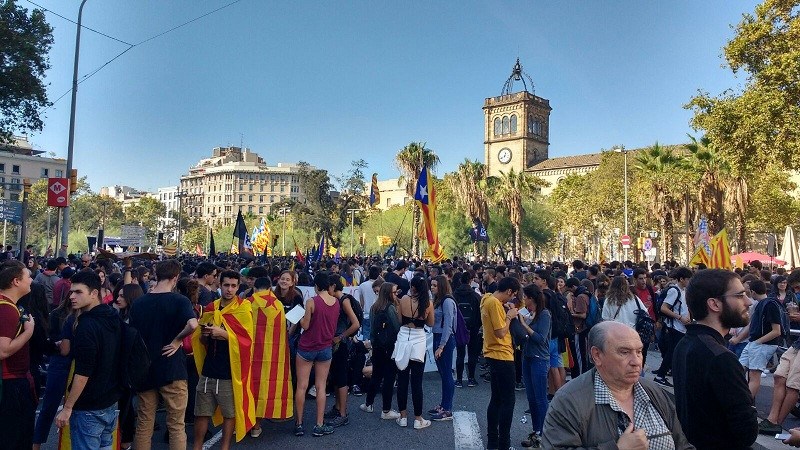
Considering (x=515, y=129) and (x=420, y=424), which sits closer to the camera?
(x=420, y=424)

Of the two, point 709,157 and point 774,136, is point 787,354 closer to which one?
point 774,136

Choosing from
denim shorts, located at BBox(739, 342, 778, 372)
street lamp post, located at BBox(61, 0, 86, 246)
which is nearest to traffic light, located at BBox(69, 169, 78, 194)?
street lamp post, located at BBox(61, 0, 86, 246)

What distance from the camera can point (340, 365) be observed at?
24.3ft

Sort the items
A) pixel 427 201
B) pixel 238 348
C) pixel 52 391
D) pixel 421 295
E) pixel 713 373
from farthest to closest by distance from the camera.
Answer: pixel 427 201 < pixel 421 295 < pixel 238 348 < pixel 52 391 < pixel 713 373

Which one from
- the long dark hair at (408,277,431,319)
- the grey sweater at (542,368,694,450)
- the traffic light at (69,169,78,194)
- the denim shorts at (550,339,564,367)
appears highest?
the traffic light at (69,169,78,194)

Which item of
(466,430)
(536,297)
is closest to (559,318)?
(536,297)

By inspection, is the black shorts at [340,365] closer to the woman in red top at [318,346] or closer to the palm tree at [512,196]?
the woman in red top at [318,346]

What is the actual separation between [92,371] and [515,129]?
10459 centimetres

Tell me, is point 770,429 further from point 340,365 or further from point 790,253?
point 790,253

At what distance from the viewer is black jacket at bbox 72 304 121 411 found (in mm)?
4234

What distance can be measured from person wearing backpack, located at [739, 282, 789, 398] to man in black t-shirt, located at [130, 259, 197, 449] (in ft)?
21.7

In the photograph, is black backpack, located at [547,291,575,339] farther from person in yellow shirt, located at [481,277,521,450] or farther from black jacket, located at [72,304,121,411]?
black jacket, located at [72,304,121,411]

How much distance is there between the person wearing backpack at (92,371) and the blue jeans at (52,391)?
1099 mm

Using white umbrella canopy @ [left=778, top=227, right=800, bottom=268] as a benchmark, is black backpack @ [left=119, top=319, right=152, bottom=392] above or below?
below
